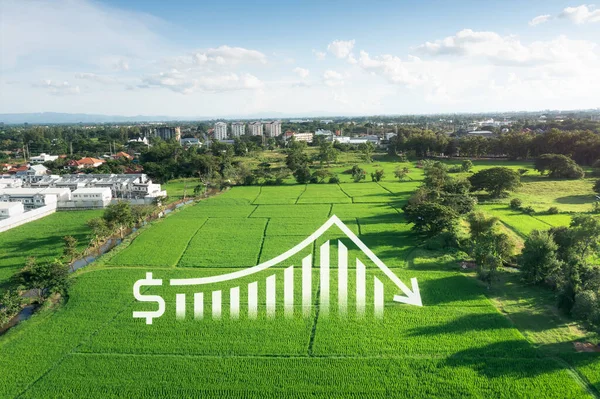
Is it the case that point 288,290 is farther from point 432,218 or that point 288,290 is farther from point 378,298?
point 432,218

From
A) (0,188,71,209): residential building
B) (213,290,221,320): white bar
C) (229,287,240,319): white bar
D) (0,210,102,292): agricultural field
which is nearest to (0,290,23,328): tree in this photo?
(0,210,102,292): agricultural field

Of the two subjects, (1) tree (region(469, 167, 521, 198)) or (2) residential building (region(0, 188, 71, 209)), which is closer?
(2) residential building (region(0, 188, 71, 209))

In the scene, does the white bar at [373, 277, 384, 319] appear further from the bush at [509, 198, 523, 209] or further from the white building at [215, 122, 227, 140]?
the white building at [215, 122, 227, 140]

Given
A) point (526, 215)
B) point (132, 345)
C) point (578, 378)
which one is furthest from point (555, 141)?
point (132, 345)

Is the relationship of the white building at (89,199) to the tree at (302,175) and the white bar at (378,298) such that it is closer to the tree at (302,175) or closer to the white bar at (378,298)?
the tree at (302,175)

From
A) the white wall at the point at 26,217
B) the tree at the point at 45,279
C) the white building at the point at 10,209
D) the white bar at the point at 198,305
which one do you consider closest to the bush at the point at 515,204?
the white bar at the point at 198,305

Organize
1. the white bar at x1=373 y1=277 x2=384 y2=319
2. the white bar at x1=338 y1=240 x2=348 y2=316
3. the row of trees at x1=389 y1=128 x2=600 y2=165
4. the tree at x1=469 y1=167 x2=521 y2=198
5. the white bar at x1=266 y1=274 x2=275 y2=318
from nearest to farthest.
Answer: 1. the white bar at x1=373 y1=277 x2=384 y2=319
2. the white bar at x1=266 y1=274 x2=275 y2=318
3. the white bar at x1=338 y1=240 x2=348 y2=316
4. the tree at x1=469 y1=167 x2=521 y2=198
5. the row of trees at x1=389 y1=128 x2=600 y2=165

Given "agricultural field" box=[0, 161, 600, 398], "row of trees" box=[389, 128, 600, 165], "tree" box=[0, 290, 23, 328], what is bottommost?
"agricultural field" box=[0, 161, 600, 398]
